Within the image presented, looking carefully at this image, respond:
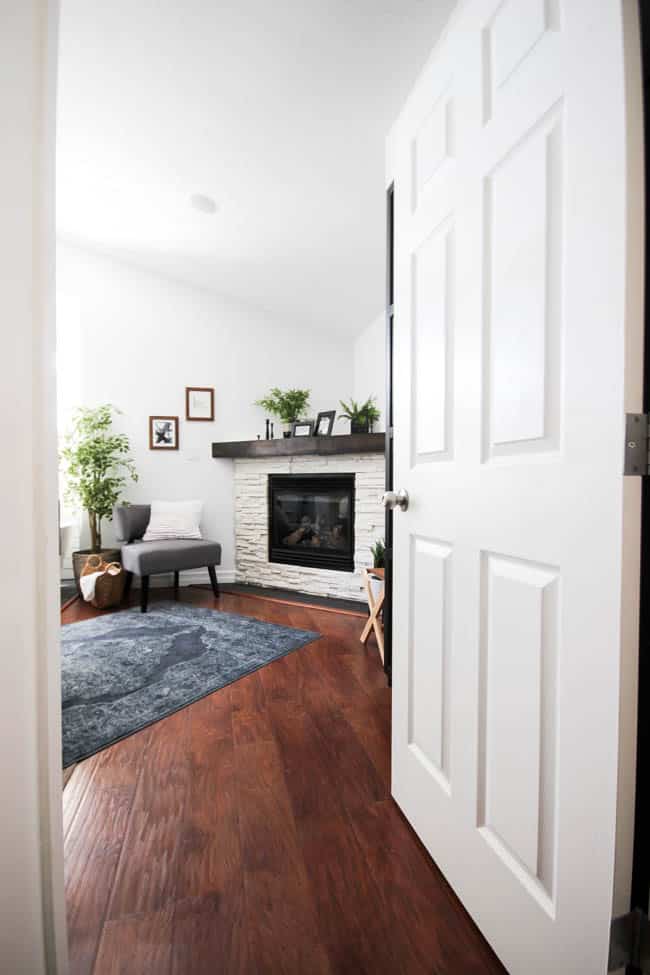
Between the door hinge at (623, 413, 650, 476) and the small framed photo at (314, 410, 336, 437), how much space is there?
326 cm

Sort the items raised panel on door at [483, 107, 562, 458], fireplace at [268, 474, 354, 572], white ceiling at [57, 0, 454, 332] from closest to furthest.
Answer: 1. raised panel on door at [483, 107, 562, 458]
2. white ceiling at [57, 0, 454, 332]
3. fireplace at [268, 474, 354, 572]

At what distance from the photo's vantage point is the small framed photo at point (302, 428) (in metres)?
4.00

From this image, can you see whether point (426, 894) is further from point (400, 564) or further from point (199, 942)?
point (400, 564)

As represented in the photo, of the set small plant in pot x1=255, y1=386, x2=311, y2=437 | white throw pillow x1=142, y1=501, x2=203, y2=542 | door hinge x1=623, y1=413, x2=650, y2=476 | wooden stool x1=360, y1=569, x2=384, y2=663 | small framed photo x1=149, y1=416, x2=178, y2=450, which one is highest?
small plant in pot x1=255, y1=386, x2=311, y2=437

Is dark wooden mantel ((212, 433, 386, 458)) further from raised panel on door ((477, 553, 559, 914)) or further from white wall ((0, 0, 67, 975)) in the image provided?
white wall ((0, 0, 67, 975))

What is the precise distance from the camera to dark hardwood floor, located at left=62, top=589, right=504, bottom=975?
0.89 m

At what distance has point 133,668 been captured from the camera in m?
2.29

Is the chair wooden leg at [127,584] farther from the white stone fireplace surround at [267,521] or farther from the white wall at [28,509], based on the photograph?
the white wall at [28,509]

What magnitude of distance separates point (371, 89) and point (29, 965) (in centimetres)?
278

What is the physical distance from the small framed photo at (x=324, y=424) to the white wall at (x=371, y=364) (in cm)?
42

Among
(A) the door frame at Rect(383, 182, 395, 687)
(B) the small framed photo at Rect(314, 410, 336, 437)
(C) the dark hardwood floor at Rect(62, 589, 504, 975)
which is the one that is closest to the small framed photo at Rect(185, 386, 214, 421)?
(B) the small framed photo at Rect(314, 410, 336, 437)

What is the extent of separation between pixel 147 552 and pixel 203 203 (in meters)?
2.43

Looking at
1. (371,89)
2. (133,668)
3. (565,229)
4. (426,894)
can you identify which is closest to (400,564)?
(426,894)

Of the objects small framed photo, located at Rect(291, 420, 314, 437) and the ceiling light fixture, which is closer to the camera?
the ceiling light fixture
